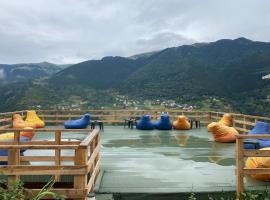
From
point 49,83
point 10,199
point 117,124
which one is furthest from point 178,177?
point 49,83

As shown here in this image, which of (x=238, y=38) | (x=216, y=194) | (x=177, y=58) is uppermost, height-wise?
(x=238, y=38)

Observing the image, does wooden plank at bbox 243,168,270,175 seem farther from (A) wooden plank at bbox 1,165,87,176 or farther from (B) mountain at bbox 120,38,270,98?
(B) mountain at bbox 120,38,270,98

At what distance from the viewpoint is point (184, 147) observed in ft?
38.8

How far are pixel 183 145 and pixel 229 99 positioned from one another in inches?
1951

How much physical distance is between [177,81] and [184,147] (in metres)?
60.7

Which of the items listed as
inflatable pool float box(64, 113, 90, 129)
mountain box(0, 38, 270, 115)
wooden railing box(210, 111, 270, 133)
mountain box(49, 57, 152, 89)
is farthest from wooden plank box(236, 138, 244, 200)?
mountain box(49, 57, 152, 89)

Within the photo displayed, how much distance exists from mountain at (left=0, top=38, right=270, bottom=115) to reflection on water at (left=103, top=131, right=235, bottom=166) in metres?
32.4

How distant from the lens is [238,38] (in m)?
97.9

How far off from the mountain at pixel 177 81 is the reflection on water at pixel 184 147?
106ft

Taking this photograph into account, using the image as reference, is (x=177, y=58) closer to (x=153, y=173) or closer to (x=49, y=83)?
(x=49, y=83)

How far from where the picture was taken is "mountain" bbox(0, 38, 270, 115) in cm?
6128

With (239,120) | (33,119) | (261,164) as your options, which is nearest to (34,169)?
(261,164)

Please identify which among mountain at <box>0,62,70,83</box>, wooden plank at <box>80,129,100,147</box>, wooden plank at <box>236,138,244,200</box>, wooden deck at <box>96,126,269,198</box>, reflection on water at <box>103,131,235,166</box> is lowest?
wooden deck at <box>96,126,269,198</box>

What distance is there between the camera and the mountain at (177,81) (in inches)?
2413
